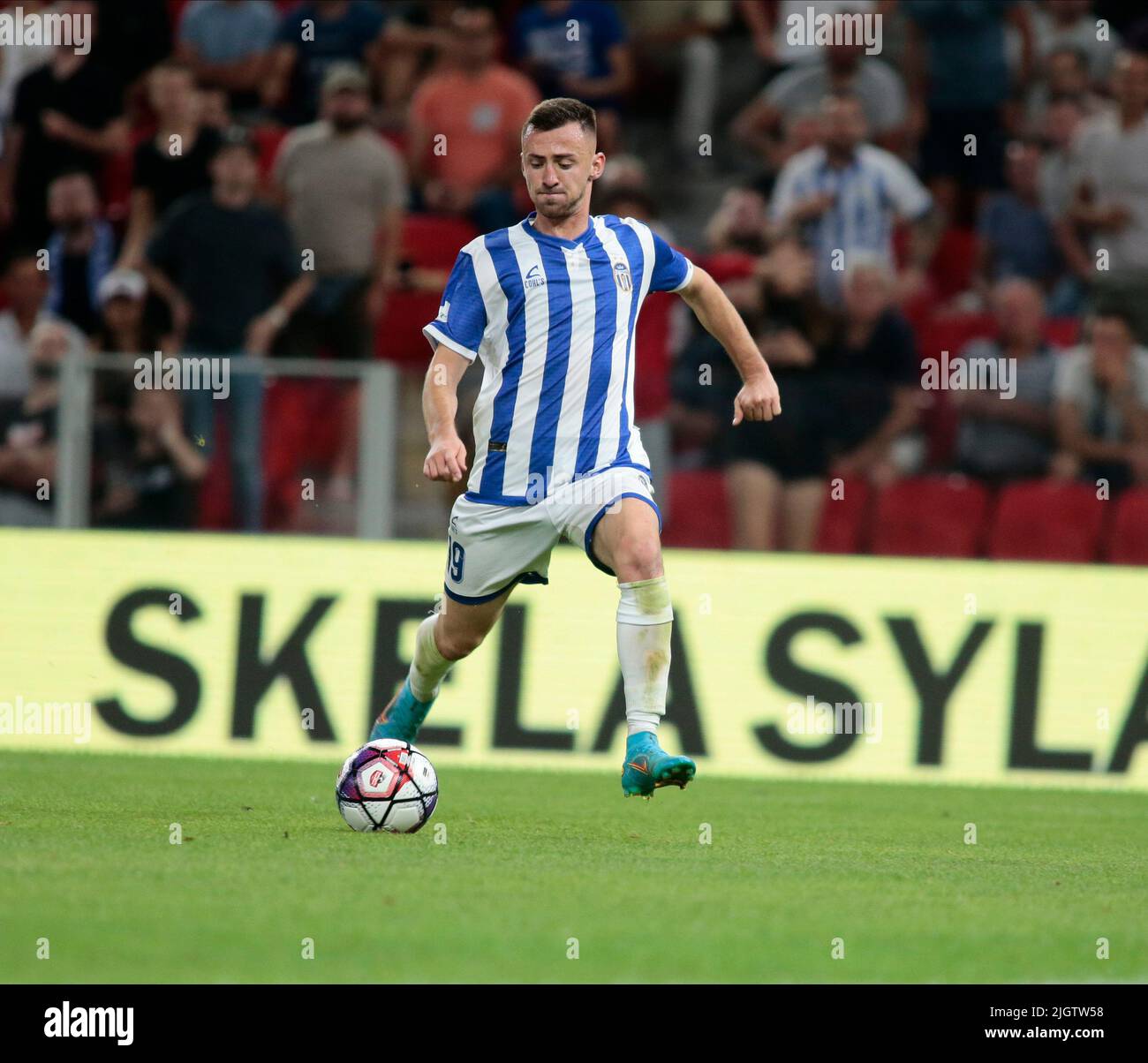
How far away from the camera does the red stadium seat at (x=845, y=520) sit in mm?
12141

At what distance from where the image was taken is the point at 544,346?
7406 mm

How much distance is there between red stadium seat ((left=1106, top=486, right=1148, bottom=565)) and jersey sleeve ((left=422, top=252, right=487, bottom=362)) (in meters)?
5.87

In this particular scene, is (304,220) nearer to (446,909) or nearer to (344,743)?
(344,743)

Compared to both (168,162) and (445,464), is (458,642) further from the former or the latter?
(168,162)

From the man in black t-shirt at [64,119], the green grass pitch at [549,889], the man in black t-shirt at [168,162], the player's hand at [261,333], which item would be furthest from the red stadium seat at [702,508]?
the man in black t-shirt at [64,119]

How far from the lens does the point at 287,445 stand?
11719 millimetres

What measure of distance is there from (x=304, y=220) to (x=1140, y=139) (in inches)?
218

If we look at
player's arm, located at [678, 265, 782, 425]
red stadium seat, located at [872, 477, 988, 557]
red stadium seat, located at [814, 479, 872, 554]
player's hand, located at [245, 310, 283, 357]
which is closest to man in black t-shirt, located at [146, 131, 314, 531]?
player's hand, located at [245, 310, 283, 357]

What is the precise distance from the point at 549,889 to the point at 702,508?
648cm

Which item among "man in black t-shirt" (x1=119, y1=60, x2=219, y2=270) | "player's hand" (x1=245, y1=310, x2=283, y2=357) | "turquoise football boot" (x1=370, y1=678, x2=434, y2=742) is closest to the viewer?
"turquoise football boot" (x1=370, y1=678, x2=434, y2=742)

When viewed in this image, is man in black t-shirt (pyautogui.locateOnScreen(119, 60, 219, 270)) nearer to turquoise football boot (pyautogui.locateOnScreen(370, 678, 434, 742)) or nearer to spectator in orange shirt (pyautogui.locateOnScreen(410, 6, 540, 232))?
spectator in orange shirt (pyautogui.locateOnScreen(410, 6, 540, 232))

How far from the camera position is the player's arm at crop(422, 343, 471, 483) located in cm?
675

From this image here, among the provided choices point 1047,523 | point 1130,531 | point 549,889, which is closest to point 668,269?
point 549,889
